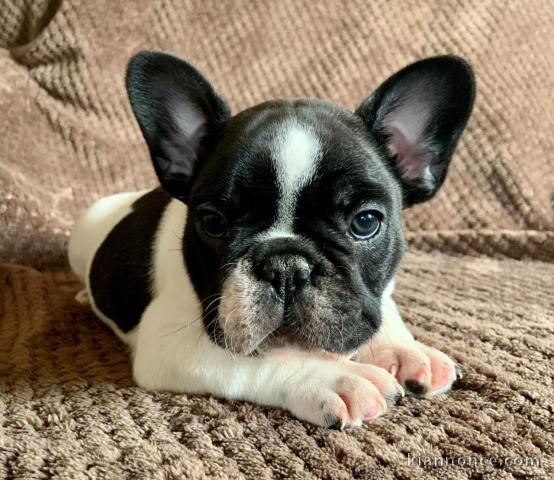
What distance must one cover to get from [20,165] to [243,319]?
83.1 inches

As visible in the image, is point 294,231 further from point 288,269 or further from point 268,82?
point 268,82

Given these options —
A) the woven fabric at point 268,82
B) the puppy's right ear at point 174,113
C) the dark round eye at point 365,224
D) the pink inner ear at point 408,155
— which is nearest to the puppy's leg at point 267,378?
the dark round eye at point 365,224

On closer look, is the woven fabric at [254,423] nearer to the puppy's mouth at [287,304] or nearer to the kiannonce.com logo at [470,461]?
the kiannonce.com logo at [470,461]

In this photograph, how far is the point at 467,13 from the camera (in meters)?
3.65

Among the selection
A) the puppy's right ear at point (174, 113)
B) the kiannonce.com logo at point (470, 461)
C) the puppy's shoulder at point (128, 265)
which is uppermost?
the puppy's right ear at point (174, 113)

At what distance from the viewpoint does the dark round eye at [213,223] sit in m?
1.82

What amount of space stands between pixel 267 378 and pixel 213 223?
42 centimetres

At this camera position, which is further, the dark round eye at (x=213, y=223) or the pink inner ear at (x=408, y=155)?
the pink inner ear at (x=408, y=155)

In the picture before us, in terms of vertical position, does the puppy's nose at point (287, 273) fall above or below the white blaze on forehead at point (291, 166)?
below

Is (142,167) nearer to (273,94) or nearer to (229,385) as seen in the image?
(273,94)

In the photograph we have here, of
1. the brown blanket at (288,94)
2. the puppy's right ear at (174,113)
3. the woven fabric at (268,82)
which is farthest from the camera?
the woven fabric at (268,82)

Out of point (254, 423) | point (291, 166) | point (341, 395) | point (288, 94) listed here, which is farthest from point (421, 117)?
point (288, 94)

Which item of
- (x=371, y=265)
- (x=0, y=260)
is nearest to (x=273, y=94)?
(x=0, y=260)

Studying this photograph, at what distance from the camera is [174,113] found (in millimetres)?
2049
